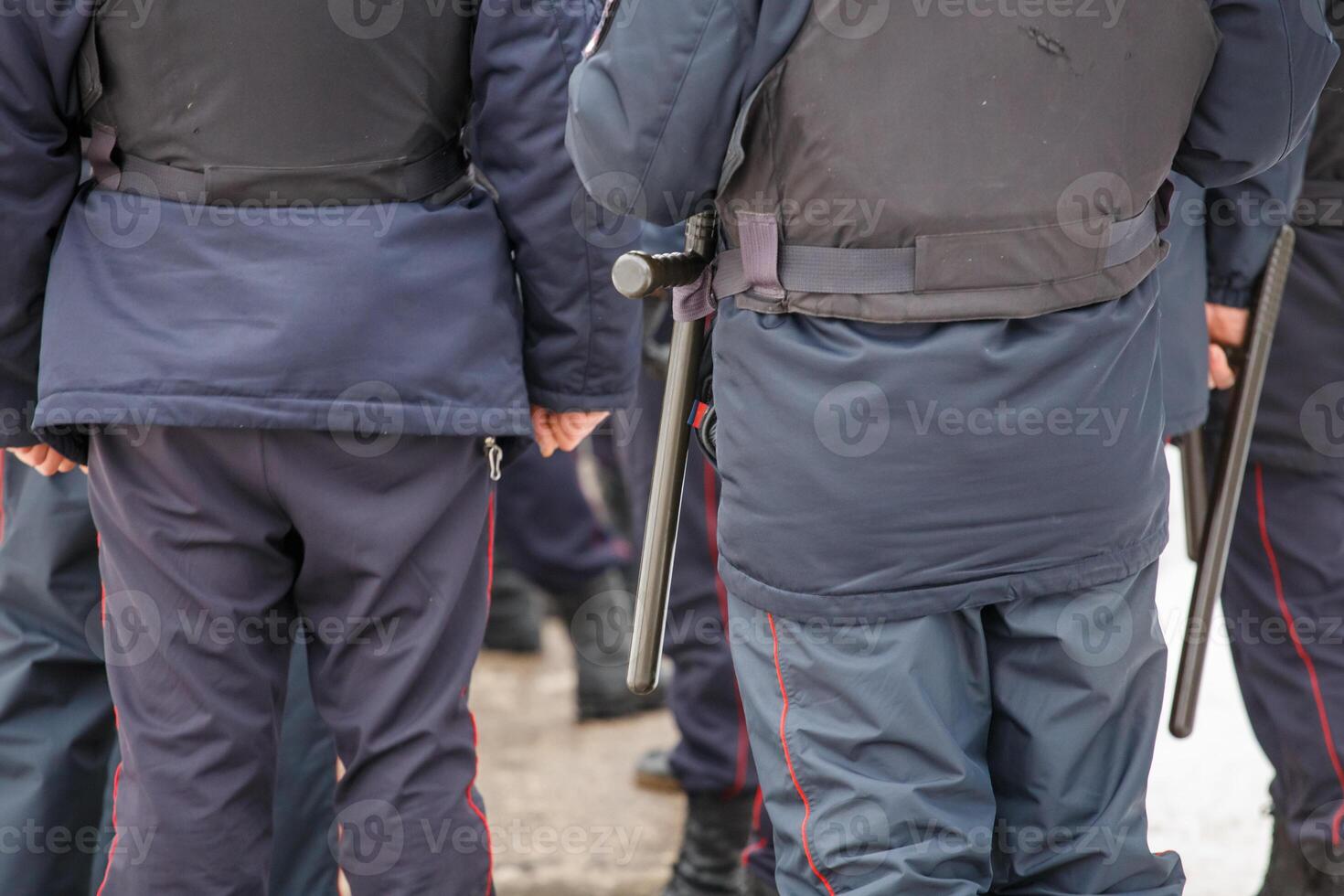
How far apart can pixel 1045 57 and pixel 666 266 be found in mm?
508

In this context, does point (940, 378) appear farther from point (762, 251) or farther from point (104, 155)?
point (104, 155)

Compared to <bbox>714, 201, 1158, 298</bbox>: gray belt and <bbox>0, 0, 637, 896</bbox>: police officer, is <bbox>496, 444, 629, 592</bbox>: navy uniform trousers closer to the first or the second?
<bbox>0, 0, 637, 896</bbox>: police officer

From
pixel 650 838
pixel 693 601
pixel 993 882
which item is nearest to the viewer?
pixel 993 882

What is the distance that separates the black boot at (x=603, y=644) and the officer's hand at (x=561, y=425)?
1467 millimetres

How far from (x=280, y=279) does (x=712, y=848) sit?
148 centimetres

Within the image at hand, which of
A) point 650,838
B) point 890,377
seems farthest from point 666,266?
point 650,838

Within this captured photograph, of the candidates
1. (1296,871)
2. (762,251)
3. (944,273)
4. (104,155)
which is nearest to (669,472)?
(762,251)

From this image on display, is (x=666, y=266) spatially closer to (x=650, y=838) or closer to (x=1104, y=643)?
(x=1104, y=643)

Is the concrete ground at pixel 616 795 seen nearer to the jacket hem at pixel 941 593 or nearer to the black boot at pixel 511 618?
the black boot at pixel 511 618

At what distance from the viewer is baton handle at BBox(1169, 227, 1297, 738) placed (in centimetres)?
242

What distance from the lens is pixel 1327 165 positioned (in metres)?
2.46

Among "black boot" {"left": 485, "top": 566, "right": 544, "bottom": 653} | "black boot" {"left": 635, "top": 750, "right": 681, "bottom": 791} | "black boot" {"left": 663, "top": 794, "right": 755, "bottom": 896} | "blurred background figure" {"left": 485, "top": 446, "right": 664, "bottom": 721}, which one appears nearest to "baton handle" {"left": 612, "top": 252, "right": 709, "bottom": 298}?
"black boot" {"left": 663, "top": 794, "right": 755, "bottom": 896}

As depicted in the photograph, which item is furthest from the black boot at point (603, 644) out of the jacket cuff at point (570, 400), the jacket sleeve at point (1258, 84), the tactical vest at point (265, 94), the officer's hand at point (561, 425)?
the jacket sleeve at point (1258, 84)

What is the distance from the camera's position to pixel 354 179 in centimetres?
200
